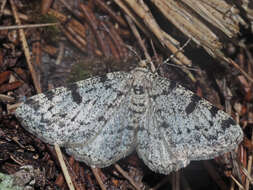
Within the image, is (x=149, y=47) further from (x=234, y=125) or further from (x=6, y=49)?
(x=6, y=49)

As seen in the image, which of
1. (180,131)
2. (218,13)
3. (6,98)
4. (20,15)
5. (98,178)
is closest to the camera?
(180,131)

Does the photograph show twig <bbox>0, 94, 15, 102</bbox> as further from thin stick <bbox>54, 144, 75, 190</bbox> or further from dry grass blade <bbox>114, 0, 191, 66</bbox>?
dry grass blade <bbox>114, 0, 191, 66</bbox>

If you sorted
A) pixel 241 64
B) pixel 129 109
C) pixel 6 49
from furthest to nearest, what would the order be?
1. pixel 241 64
2. pixel 6 49
3. pixel 129 109

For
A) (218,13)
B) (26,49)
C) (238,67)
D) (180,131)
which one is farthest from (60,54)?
(238,67)

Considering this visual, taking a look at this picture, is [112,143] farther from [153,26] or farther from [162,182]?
[153,26]

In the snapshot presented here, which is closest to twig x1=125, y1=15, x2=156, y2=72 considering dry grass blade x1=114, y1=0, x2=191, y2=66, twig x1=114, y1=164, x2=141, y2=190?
dry grass blade x1=114, y1=0, x2=191, y2=66

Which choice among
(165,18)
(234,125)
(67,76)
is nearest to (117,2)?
(165,18)
